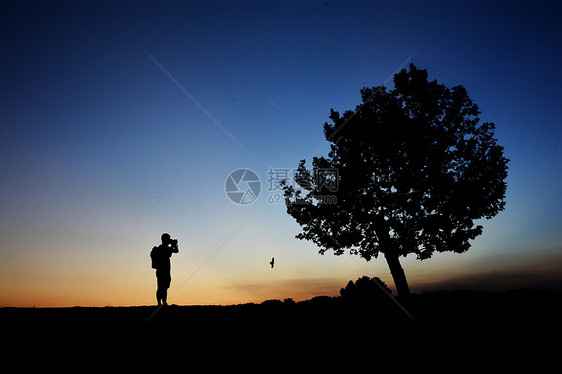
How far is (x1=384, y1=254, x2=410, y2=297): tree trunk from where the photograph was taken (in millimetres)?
17275

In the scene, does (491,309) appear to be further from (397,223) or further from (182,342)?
(182,342)

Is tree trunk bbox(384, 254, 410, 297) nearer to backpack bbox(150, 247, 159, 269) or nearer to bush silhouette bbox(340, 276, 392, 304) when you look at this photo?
bush silhouette bbox(340, 276, 392, 304)

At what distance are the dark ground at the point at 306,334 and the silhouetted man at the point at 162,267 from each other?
0.83 m

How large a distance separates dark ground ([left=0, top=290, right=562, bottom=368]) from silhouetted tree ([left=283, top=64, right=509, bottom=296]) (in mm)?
7512

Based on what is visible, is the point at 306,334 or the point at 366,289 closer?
the point at 306,334

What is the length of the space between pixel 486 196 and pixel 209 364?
58.9 ft

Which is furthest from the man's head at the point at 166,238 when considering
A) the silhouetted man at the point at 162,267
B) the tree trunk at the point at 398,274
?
the tree trunk at the point at 398,274

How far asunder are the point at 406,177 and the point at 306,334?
13002mm

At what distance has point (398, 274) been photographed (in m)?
17.6

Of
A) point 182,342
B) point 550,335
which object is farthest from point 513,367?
point 182,342

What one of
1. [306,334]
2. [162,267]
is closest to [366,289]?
[306,334]

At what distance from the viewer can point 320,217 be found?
18859 millimetres

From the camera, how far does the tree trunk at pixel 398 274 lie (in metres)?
17.3

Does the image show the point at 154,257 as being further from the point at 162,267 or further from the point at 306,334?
the point at 306,334
